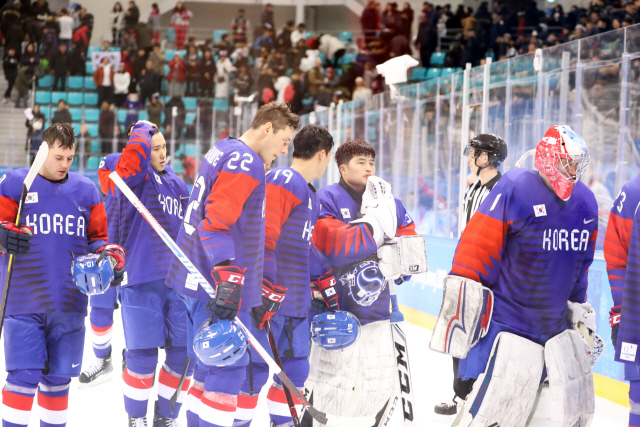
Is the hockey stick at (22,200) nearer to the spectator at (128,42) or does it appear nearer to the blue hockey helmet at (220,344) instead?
the blue hockey helmet at (220,344)

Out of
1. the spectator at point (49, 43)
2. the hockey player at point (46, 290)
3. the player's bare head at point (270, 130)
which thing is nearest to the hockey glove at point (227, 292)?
the player's bare head at point (270, 130)

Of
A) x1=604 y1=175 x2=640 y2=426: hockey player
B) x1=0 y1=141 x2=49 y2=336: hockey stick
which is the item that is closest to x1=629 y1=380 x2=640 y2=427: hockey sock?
x1=604 y1=175 x2=640 y2=426: hockey player

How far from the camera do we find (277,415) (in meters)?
2.90

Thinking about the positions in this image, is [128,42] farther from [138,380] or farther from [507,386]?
[507,386]

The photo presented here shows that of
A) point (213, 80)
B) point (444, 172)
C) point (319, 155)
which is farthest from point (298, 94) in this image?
point (319, 155)

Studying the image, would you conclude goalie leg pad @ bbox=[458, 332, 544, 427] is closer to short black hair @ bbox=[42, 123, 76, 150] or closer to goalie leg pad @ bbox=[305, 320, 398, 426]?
goalie leg pad @ bbox=[305, 320, 398, 426]

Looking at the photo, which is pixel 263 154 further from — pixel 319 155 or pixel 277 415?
pixel 277 415

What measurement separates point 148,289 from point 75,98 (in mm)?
11890

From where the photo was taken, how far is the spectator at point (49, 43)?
14.5 metres

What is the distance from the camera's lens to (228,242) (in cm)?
235

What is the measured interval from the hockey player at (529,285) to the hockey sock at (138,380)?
1.56m

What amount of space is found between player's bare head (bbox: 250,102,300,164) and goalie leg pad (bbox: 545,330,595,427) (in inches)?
45.8

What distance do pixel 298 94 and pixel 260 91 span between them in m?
0.82

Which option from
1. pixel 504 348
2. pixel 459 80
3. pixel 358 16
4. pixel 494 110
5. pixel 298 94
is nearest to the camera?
pixel 504 348
